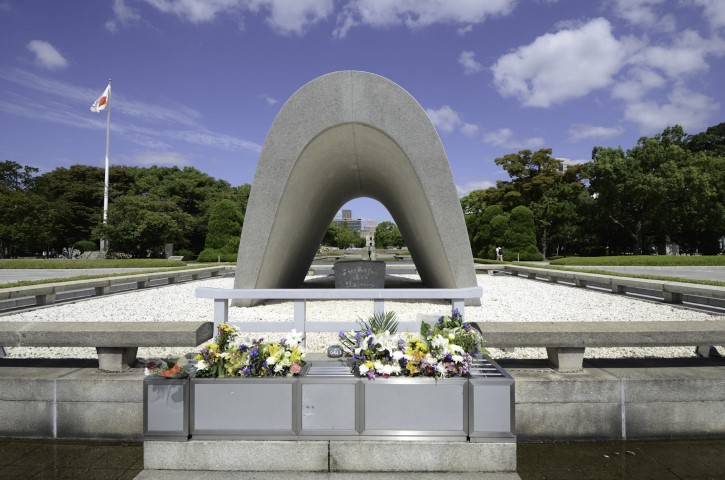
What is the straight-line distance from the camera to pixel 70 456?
11.9ft

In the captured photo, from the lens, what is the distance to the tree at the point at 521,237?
106ft

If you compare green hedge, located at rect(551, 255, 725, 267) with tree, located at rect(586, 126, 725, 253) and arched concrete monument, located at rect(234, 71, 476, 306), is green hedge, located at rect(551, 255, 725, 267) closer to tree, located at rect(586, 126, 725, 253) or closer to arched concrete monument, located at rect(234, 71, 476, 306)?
tree, located at rect(586, 126, 725, 253)

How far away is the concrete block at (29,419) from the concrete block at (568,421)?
171 inches

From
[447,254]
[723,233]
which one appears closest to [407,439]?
[447,254]

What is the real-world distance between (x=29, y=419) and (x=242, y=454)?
2356 mm

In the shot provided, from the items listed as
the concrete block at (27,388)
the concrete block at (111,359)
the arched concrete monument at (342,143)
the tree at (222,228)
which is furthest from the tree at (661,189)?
the concrete block at (27,388)

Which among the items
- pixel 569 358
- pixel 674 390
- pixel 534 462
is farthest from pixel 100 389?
pixel 674 390

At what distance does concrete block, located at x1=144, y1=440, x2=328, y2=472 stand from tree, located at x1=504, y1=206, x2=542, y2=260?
3141 cm

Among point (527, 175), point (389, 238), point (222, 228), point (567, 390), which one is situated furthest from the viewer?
point (389, 238)

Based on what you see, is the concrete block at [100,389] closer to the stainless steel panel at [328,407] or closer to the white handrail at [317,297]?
the white handrail at [317,297]

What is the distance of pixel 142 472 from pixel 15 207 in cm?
4576

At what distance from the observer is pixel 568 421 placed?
3855mm

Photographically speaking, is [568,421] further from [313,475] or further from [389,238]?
[389,238]

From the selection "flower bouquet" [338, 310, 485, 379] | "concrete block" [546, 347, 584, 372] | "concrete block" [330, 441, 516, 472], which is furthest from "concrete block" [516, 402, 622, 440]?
"flower bouquet" [338, 310, 485, 379]
